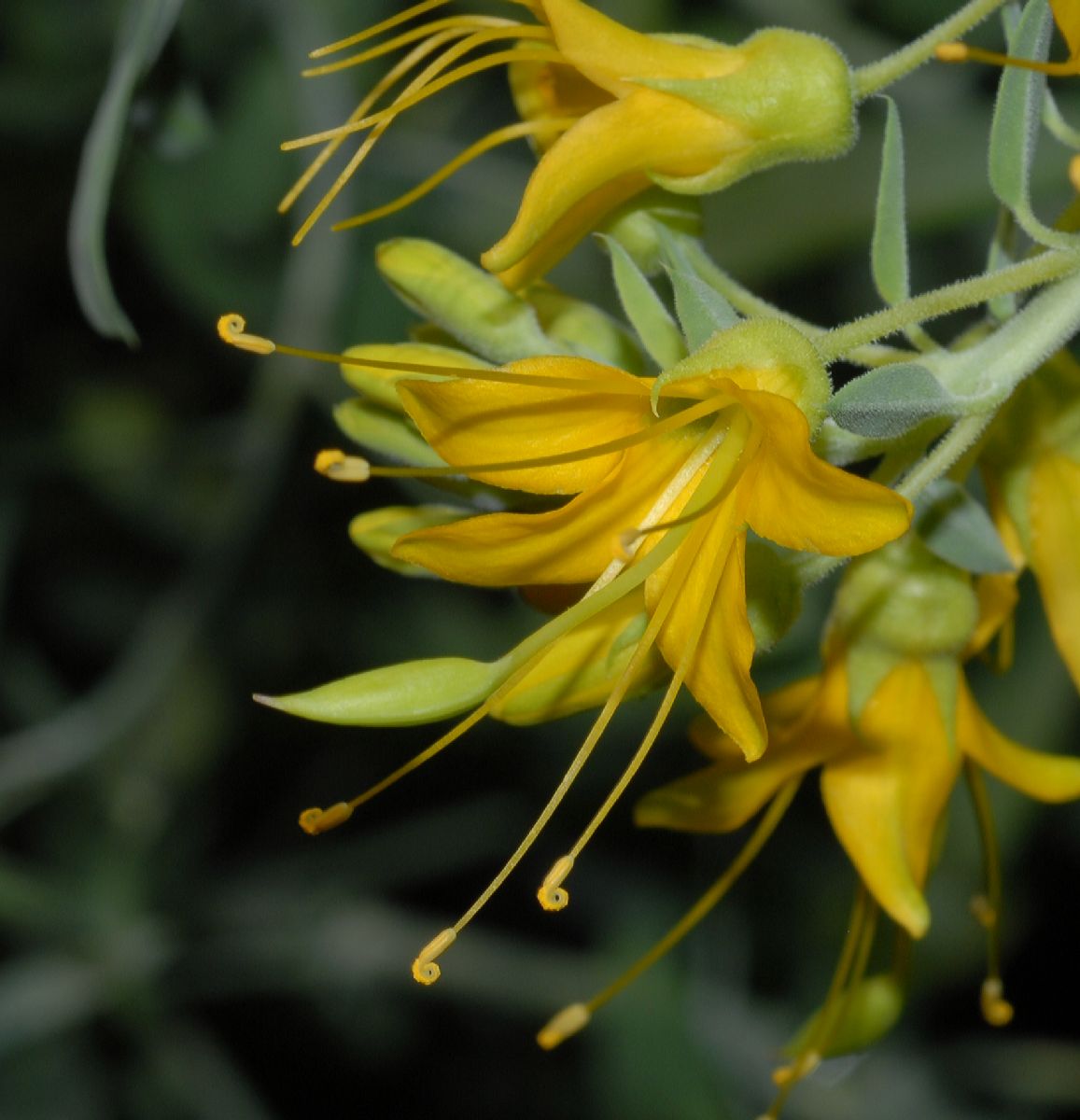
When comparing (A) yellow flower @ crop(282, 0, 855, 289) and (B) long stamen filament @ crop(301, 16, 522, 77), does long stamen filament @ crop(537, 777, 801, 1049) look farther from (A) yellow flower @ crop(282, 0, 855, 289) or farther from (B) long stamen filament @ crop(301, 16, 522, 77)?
(B) long stamen filament @ crop(301, 16, 522, 77)

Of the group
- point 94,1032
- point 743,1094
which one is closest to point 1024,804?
point 743,1094

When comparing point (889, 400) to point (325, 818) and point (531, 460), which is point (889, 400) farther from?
point (325, 818)

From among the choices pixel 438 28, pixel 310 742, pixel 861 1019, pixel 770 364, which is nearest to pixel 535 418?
pixel 770 364

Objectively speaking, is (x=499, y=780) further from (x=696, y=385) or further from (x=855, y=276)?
(x=696, y=385)

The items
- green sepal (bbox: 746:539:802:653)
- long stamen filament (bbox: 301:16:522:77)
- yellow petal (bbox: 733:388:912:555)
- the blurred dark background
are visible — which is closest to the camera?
yellow petal (bbox: 733:388:912:555)

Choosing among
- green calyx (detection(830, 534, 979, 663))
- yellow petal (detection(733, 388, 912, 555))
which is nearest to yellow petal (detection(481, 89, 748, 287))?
yellow petal (detection(733, 388, 912, 555))

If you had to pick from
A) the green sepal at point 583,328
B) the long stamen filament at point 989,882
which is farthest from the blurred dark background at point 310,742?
the green sepal at point 583,328
